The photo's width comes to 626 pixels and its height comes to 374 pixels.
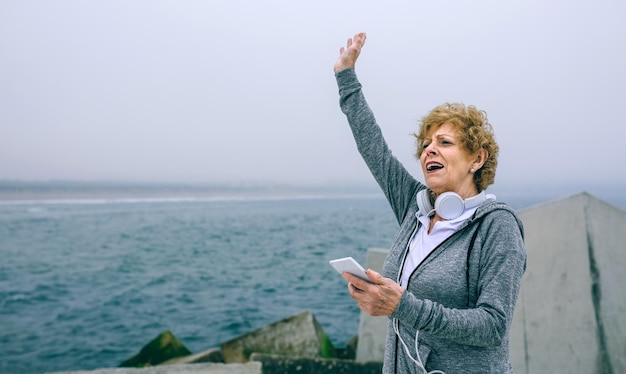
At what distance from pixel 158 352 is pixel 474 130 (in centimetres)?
747

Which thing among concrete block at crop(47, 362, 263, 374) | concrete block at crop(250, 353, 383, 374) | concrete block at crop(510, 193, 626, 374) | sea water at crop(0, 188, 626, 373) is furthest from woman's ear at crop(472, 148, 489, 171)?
sea water at crop(0, 188, 626, 373)

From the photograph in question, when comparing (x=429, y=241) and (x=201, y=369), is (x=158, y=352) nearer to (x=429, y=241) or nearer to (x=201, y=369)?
(x=201, y=369)

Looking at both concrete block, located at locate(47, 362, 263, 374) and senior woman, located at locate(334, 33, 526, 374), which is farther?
concrete block, located at locate(47, 362, 263, 374)

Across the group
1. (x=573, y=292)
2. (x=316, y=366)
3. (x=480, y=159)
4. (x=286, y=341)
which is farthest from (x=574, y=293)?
(x=286, y=341)

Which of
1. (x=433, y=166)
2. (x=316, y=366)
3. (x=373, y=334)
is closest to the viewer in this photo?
(x=433, y=166)

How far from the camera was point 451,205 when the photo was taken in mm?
1938

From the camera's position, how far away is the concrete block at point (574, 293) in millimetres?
4340

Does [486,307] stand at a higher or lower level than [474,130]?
lower

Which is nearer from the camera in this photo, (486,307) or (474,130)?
(486,307)

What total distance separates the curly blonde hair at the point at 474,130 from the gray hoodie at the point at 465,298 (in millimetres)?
199

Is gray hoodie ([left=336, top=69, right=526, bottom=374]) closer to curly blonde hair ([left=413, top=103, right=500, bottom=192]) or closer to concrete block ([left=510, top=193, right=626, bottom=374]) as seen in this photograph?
curly blonde hair ([left=413, top=103, right=500, bottom=192])

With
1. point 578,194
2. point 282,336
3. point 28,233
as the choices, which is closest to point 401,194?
point 578,194

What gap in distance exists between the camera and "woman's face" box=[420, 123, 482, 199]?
6.63 ft

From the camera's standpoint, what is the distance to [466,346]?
1771 mm
